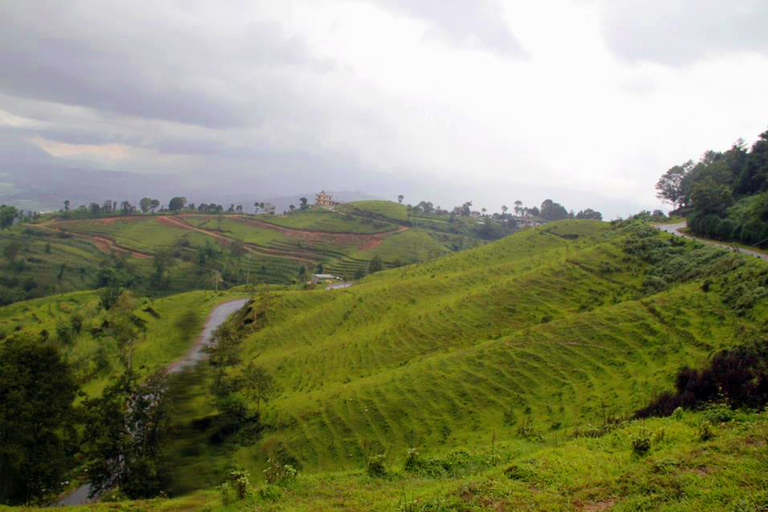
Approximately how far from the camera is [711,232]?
1216 inches

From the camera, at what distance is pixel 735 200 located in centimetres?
3647

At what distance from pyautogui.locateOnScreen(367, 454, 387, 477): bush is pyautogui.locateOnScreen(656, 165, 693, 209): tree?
239 ft

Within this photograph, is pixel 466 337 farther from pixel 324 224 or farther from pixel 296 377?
pixel 324 224

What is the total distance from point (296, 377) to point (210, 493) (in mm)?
13087

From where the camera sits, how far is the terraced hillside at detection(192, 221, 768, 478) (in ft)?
46.0

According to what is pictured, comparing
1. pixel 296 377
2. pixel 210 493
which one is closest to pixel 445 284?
pixel 296 377

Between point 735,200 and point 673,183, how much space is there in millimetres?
35529

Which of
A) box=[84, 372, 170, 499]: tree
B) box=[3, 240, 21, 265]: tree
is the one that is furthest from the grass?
box=[3, 240, 21, 265]: tree

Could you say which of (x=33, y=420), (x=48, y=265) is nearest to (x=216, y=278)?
(x=48, y=265)

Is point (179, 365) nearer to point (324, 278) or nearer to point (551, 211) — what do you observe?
point (324, 278)

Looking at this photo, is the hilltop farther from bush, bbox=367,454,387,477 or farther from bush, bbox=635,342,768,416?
bush, bbox=367,454,387,477

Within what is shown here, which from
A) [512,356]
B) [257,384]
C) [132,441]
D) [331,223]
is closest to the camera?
[132,441]

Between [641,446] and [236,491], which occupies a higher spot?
[641,446]

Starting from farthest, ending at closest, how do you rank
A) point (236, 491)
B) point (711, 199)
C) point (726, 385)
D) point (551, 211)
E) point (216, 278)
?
point (551, 211), point (216, 278), point (711, 199), point (726, 385), point (236, 491)
